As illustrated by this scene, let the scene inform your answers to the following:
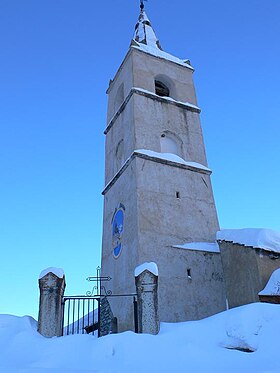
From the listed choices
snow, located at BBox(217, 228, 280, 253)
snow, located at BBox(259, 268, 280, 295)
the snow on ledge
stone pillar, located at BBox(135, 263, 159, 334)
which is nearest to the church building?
snow, located at BBox(259, 268, 280, 295)

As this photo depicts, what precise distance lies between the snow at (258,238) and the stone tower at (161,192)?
2.30m

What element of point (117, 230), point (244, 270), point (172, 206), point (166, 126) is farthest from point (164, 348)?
point (166, 126)

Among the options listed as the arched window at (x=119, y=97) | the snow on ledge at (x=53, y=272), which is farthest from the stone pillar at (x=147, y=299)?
the arched window at (x=119, y=97)

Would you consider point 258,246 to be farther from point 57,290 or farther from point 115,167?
point 115,167

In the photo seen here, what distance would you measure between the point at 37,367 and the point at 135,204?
36.3ft

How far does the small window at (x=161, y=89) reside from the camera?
83.3ft

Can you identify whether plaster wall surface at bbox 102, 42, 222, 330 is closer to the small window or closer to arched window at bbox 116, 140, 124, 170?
arched window at bbox 116, 140, 124, 170

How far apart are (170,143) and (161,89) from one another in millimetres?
5249

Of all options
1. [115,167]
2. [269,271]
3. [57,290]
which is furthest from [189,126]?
[57,290]

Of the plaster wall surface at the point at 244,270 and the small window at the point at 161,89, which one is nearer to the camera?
the plaster wall surface at the point at 244,270

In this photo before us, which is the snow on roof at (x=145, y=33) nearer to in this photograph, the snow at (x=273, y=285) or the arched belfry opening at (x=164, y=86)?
the arched belfry opening at (x=164, y=86)

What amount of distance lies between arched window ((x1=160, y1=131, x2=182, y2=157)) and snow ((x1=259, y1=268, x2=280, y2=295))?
31.2ft

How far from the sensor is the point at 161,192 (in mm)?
19281

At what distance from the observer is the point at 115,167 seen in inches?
902
